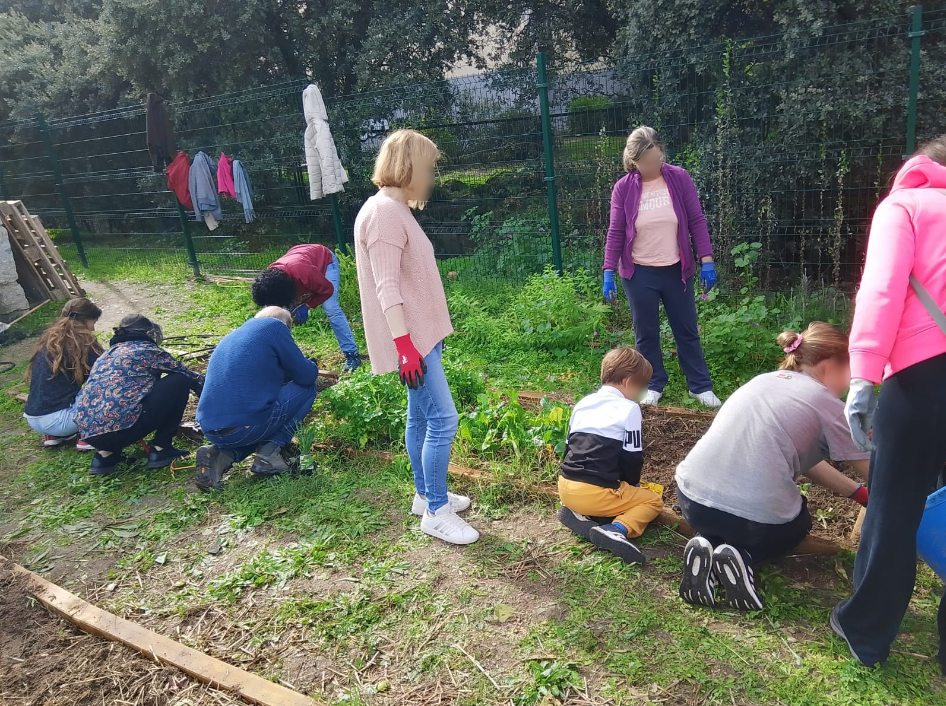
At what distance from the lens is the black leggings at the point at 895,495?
214 centimetres

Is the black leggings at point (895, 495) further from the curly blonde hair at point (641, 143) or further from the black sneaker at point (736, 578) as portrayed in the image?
the curly blonde hair at point (641, 143)

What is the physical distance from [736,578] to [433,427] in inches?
58.5

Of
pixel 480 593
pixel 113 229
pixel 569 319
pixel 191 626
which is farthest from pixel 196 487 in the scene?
pixel 113 229

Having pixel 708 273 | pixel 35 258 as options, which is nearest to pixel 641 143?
pixel 708 273

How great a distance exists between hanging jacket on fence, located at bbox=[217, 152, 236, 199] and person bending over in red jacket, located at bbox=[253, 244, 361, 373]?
3.94 metres

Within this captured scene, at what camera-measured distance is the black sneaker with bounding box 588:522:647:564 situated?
10.2ft

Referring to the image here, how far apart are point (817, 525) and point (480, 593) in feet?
5.41

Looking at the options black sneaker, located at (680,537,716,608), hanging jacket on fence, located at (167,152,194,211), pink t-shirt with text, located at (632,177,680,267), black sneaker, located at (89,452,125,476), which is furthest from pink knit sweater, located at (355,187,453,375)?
hanging jacket on fence, located at (167,152,194,211)

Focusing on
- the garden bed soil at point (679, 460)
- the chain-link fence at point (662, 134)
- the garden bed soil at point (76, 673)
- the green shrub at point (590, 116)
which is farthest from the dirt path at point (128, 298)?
the garden bed soil at point (679, 460)

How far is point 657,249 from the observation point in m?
4.48

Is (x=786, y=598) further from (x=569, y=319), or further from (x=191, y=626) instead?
(x=569, y=319)

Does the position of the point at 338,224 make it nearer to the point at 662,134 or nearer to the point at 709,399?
the point at 662,134

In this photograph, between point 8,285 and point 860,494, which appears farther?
point 8,285

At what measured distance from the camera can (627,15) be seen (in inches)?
321
